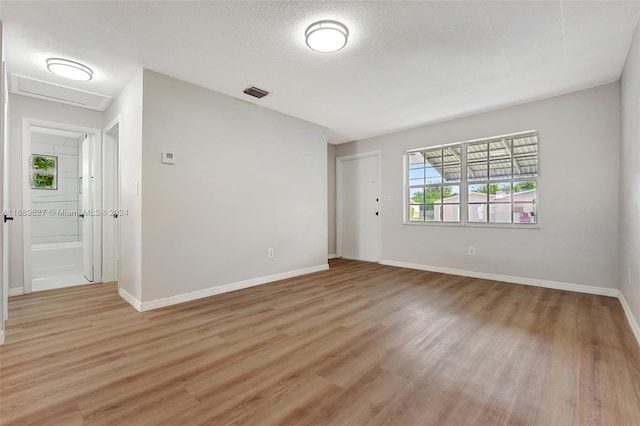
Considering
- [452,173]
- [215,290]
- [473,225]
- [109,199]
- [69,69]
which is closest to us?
[69,69]

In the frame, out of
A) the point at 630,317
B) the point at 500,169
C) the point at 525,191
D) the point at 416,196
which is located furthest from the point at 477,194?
the point at 630,317

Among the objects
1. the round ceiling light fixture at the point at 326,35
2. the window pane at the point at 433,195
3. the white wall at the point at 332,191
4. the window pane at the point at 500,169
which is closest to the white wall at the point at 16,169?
the round ceiling light fixture at the point at 326,35

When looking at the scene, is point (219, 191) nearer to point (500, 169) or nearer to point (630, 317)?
point (500, 169)

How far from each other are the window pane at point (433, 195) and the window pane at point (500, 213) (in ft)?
2.58

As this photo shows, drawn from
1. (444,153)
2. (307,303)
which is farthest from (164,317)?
(444,153)

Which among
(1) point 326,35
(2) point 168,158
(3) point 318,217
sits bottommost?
→ (3) point 318,217

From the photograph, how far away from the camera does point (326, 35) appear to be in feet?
6.94

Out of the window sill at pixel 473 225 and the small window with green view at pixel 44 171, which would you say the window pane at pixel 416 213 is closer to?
the window sill at pixel 473 225

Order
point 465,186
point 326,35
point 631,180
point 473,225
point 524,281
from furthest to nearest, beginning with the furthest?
point 465,186, point 473,225, point 524,281, point 631,180, point 326,35

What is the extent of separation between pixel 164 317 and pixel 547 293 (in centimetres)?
426

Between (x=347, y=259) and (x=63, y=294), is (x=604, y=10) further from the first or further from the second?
(x=63, y=294)

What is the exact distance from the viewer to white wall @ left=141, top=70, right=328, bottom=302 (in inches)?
111

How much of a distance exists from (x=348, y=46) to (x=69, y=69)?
274cm

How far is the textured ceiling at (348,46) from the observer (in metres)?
1.95
